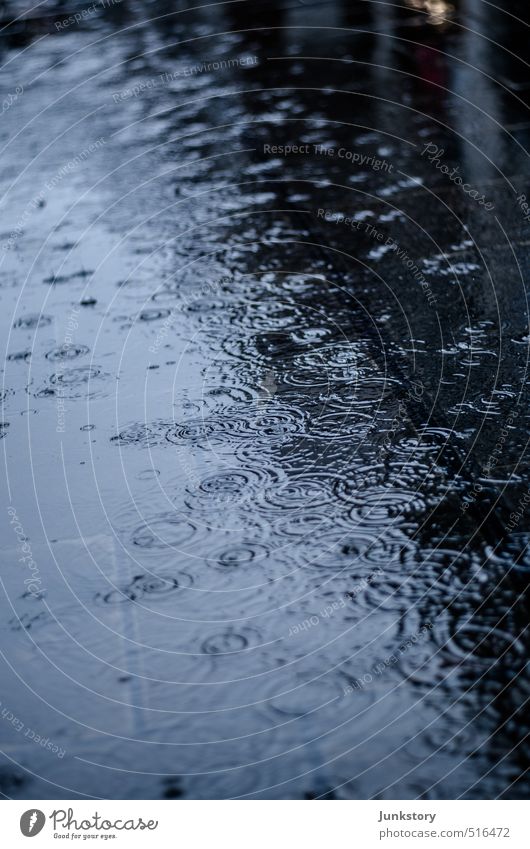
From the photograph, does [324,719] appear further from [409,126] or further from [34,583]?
[409,126]

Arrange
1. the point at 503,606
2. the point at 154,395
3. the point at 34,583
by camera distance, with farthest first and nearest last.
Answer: the point at 154,395
the point at 34,583
the point at 503,606

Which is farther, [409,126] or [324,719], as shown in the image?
[409,126]

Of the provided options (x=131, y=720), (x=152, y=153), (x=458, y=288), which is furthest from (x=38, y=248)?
(x=131, y=720)

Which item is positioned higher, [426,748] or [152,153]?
[152,153]

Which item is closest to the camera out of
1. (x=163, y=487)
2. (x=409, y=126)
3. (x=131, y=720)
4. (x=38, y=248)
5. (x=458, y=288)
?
(x=131, y=720)

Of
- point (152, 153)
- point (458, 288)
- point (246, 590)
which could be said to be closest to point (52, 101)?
point (152, 153)

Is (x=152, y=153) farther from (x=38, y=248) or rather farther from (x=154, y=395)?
(x=154, y=395)

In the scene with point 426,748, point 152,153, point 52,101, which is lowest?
point 426,748
